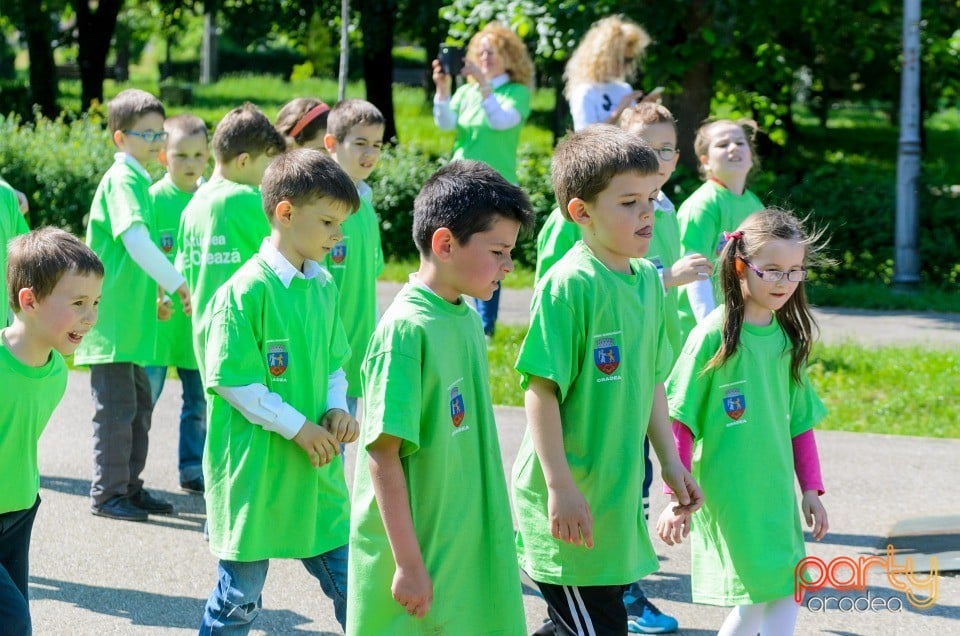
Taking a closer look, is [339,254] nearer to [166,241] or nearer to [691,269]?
[166,241]

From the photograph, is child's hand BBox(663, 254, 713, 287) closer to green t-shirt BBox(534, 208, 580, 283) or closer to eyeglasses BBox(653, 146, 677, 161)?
green t-shirt BBox(534, 208, 580, 283)

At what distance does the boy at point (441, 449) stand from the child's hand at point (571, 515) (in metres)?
0.18

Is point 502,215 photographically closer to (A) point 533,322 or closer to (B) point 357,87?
(A) point 533,322

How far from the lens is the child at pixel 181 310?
621 cm

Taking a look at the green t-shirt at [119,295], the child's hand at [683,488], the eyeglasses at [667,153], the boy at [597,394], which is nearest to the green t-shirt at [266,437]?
the boy at [597,394]

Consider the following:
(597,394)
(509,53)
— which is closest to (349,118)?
(597,394)

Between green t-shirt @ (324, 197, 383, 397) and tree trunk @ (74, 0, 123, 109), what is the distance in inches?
926

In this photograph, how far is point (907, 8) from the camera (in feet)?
39.9

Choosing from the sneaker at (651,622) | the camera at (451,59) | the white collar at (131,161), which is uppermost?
the camera at (451,59)

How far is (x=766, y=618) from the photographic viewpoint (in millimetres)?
4117

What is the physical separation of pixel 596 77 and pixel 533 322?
16.2 feet

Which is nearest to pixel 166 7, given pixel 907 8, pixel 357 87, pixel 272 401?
pixel 357 87

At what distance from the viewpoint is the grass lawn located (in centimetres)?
808

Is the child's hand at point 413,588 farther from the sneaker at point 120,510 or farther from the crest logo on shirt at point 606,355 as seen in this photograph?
the sneaker at point 120,510
